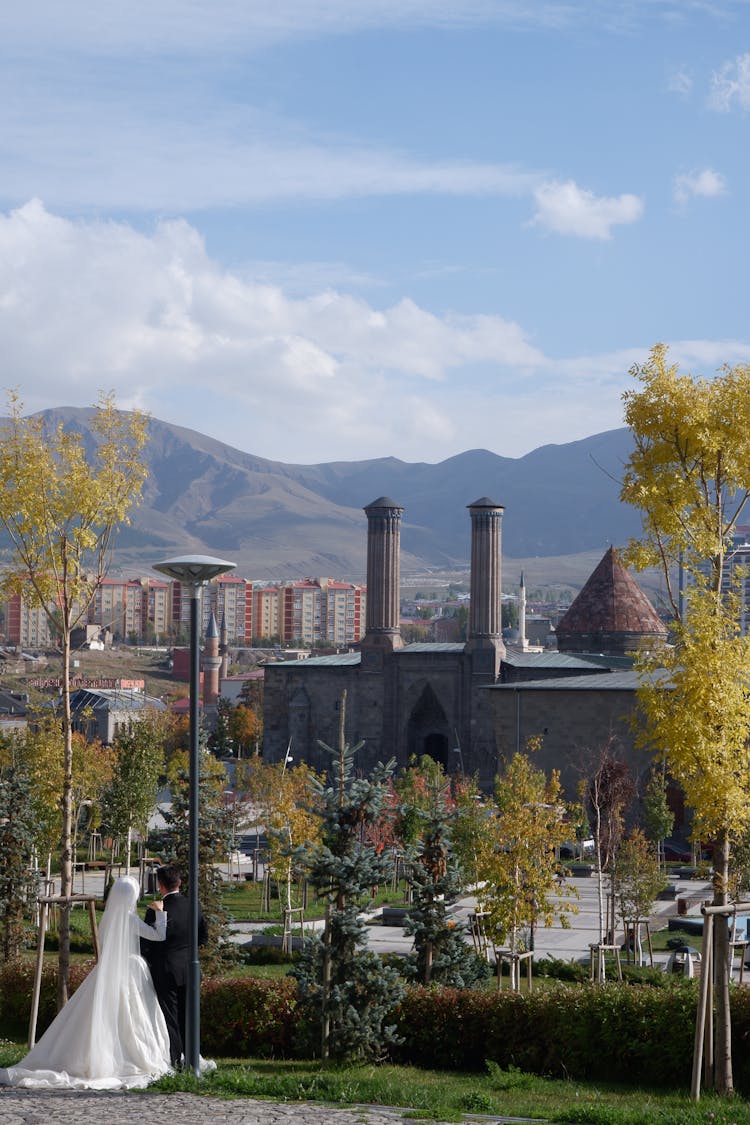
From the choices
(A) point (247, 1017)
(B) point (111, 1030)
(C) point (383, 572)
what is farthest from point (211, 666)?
(B) point (111, 1030)

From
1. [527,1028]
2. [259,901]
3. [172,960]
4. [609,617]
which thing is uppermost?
[609,617]

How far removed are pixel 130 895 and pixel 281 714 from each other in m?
46.6

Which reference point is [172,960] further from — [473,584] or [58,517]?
[473,584]

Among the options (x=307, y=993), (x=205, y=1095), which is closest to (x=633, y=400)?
(x=307, y=993)

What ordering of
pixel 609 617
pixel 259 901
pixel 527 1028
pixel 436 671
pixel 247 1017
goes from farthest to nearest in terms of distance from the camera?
pixel 609 617, pixel 436 671, pixel 259 901, pixel 247 1017, pixel 527 1028

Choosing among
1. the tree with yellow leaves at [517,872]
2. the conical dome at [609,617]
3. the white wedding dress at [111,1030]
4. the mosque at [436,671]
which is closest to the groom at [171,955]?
the white wedding dress at [111,1030]

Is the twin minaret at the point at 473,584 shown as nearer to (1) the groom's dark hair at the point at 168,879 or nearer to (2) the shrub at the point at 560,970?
(2) the shrub at the point at 560,970

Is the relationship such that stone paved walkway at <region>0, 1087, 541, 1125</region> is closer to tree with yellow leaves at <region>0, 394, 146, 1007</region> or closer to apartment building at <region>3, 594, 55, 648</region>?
tree with yellow leaves at <region>0, 394, 146, 1007</region>

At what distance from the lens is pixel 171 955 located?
35.4ft

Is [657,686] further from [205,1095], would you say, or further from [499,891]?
[499,891]

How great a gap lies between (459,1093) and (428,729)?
44532 mm

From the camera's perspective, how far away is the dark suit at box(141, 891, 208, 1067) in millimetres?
10742

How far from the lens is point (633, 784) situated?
40125 mm

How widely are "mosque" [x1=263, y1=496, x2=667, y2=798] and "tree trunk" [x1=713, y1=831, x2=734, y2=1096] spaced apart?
36.7 meters
